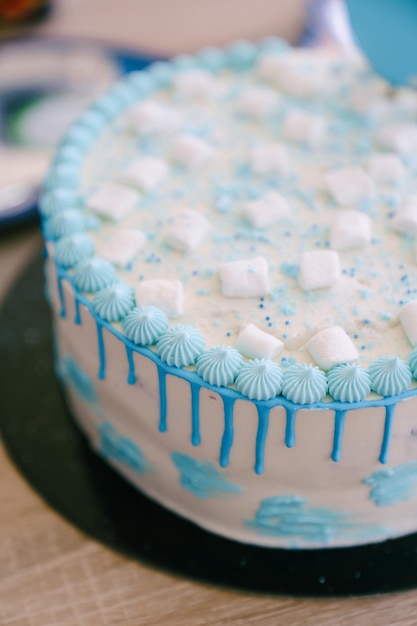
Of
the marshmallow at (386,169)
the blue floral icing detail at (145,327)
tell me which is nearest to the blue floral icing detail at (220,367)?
the blue floral icing detail at (145,327)

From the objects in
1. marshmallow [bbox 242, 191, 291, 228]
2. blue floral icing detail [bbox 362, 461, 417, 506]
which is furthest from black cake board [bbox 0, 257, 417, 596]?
marshmallow [bbox 242, 191, 291, 228]

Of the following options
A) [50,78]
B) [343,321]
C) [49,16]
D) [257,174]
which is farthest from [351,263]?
[49,16]

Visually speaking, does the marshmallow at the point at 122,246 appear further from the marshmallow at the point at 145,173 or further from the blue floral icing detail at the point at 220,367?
the blue floral icing detail at the point at 220,367

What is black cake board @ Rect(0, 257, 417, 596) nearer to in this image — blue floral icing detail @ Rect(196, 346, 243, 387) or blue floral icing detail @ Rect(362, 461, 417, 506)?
blue floral icing detail @ Rect(362, 461, 417, 506)

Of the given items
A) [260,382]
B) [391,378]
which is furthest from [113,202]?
[391,378]

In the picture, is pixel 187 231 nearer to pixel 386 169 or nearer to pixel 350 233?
pixel 350 233
